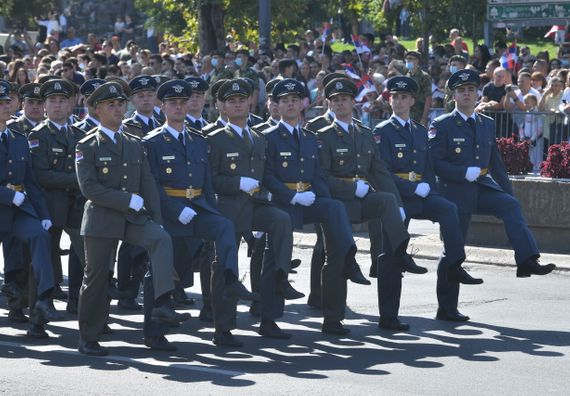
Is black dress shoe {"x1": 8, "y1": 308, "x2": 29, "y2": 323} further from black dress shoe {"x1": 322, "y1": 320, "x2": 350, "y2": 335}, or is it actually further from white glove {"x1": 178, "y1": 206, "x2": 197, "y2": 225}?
black dress shoe {"x1": 322, "y1": 320, "x2": 350, "y2": 335}

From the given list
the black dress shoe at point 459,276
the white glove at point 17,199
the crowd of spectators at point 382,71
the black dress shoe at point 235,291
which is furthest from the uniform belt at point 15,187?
the crowd of spectators at point 382,71

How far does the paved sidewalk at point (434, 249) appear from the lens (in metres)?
15.2

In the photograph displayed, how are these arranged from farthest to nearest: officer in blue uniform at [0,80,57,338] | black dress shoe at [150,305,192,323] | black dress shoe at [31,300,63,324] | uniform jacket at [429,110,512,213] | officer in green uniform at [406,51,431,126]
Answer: officer in green uniform at [406,51,431,126] < uniform jacket at [429,110,512,213] < officer in blue uniform at [0,80,57,338] < black dress shoe at [31,300,63,324] < black dress shoe at [150,305,192,323]

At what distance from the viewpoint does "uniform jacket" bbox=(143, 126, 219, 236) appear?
11.2 m

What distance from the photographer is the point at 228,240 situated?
10.9m

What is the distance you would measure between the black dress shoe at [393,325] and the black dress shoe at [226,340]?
4.53 feet

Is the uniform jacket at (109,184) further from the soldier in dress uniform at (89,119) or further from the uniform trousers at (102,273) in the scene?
the soldier in dress uniform at (89,119)

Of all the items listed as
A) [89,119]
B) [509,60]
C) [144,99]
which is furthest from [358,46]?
[89,119]

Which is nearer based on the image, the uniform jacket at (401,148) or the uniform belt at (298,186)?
the uniform belt at (298,186)

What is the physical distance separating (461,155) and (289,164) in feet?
5.46

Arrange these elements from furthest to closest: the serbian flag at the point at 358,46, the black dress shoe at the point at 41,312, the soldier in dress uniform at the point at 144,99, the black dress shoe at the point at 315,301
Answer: the serbian flag at the point at 358,46 → the soldier in dress uniform at the point at 144,99 → the black dress shoe at the point at 315,301 → the black dress shoe at the point at 41,312

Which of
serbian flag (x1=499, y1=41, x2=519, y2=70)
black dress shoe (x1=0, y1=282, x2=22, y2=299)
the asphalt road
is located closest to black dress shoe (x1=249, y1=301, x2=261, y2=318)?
the asphalt road

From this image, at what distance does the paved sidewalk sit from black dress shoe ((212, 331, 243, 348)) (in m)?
5.02

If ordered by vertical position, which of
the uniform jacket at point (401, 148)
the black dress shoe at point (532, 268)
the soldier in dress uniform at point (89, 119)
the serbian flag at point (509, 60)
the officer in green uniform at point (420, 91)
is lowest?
the black dress shoe at point (532, 268)
